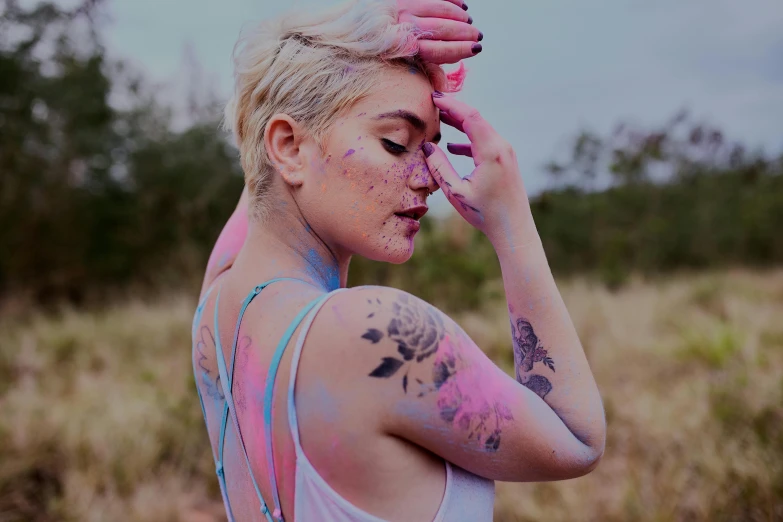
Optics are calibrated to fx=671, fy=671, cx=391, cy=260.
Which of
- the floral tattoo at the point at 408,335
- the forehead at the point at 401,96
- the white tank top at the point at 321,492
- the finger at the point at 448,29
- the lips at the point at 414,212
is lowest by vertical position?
the white tank top at the point at 321,492

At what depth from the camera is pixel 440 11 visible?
5.19 ft

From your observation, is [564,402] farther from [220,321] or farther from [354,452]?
[220,321]

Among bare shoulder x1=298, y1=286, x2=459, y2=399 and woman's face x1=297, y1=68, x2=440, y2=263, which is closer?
bare shoulder x1=298, y1=286, x2=459, y2=399

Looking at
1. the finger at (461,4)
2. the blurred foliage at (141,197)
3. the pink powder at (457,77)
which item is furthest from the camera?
the blurred foliage at (141,197)

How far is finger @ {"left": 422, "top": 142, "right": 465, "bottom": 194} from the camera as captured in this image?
1523 millimetres

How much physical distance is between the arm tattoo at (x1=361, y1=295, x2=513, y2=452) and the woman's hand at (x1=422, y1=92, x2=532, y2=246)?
0.31 m

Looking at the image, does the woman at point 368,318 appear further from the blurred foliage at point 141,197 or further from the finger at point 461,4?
the blurred foliage at point 141,197

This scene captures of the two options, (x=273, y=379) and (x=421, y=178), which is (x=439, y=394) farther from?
(x=421, y=178)

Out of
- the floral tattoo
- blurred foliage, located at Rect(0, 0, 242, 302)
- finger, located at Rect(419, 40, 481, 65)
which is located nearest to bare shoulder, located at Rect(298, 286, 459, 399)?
the floral tattoo

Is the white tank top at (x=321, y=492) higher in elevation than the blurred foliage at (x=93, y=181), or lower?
higher

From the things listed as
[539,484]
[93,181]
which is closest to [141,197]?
[93,181]

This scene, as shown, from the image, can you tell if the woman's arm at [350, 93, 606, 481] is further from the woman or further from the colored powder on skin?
the colored powder on skin

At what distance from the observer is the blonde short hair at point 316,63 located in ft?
4.79

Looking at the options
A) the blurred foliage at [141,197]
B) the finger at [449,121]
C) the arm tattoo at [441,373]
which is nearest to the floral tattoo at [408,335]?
the arm tattoo at [441,373]
